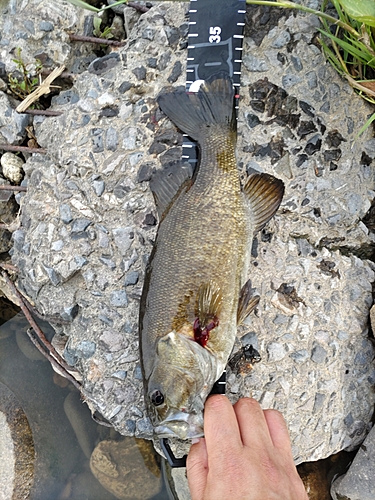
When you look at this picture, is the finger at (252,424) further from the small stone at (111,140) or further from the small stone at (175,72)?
the small stone at (175,72)

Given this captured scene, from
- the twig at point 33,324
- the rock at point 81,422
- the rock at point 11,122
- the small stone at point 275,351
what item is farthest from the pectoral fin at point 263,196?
the rock at point 81,422

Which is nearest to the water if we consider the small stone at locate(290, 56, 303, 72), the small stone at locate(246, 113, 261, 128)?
the small stone at locate(246, 113, 261, 128)

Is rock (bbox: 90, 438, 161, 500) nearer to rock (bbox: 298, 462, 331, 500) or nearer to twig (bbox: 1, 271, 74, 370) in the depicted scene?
twig (bbox: 1, 271, 74, 370)

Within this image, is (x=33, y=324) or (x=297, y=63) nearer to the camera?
(x=297, y=63)

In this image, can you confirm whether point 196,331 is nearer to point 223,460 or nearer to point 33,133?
point 223,460

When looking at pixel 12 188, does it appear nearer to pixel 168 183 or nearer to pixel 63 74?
pixel 63 74

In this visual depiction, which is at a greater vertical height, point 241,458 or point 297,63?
point 297,63

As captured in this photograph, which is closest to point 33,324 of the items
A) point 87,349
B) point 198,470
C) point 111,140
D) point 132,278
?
point 87,349
